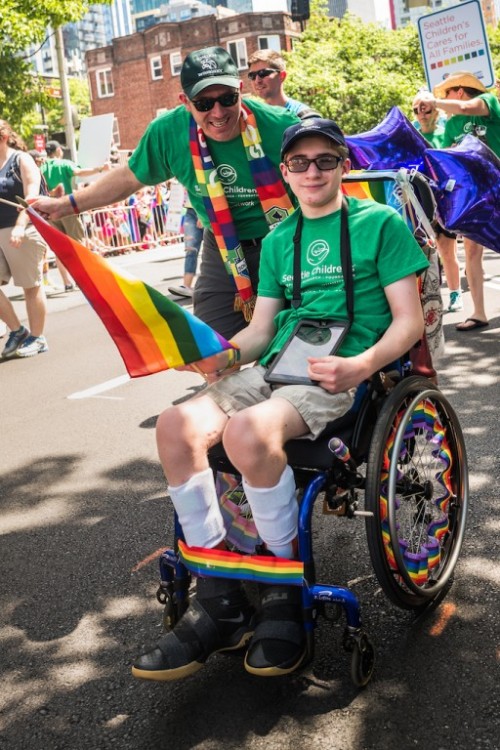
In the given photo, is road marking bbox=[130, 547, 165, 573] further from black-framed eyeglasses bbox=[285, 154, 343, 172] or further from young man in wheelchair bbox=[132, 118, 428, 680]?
black-framed eyeglasses bbox=[285, 154, 343, 172]

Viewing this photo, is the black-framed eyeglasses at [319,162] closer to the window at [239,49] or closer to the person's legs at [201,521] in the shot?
the person's legs at [201,521]

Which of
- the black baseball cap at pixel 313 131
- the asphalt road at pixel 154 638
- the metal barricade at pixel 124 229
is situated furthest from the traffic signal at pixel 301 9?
the black baseball cap at pixel 313 131

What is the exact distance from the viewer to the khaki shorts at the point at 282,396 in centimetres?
274

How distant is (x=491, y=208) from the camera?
513 cm

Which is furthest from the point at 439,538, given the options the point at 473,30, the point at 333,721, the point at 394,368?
the point at 473,30

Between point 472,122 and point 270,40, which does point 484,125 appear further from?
point 270,40

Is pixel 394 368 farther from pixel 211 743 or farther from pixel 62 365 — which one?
pixel 62 365

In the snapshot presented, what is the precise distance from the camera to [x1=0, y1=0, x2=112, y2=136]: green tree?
15859 mm

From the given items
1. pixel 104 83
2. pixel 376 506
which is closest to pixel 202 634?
pixel 376 506

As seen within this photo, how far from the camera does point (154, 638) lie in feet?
9.76

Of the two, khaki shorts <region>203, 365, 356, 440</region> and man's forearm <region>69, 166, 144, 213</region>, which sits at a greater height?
man's forearm <region>69, 166, 144, 213</region>

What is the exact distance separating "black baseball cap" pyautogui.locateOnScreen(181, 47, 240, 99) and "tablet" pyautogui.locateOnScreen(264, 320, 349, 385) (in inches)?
43.7

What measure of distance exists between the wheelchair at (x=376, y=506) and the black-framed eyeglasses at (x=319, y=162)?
721 millimetres

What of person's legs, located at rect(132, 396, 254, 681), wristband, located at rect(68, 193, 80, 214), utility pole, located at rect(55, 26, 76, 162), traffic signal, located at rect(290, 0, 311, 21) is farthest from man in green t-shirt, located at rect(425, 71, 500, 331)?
traffic signal, located at rect(290, 0, 311, 21)
